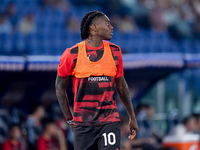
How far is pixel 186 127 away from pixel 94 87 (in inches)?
206

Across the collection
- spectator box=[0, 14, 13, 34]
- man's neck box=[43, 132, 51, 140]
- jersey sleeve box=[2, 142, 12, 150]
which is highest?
spectator box=[0, 14, 13, 34]

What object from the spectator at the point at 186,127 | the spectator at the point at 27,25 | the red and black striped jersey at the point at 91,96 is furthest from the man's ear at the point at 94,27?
the spectator at the point at 27,25

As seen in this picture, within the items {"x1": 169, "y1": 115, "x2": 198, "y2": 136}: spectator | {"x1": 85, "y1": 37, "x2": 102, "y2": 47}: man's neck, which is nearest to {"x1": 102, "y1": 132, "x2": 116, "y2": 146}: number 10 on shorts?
{"x1": 85, "y1": 37, "x2": 102, "y2": 47}: man's neck

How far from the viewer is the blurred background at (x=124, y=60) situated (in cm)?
668

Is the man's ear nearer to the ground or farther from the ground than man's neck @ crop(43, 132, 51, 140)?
farther from the ground

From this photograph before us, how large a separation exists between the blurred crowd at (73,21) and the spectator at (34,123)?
39.1 inches

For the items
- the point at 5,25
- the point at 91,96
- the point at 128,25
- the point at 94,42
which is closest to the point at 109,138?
the point at 91,96

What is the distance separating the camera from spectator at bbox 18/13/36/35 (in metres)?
8.33

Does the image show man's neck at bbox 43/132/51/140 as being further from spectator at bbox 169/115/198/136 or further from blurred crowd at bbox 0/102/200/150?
spectator at bbox 169/115/198/136

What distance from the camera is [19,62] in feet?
20.5

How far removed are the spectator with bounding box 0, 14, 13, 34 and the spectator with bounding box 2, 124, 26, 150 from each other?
8.26 feet

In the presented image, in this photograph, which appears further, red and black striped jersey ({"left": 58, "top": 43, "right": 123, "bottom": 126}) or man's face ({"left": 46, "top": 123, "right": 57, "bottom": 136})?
man's face ({"left": 46, "top": 123, "right": 57, "bottom": 136})

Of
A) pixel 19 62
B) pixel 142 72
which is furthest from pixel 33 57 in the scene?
pixel 142 72

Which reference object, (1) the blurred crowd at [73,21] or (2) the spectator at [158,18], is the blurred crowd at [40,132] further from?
(2) the spectator at [158,18]
